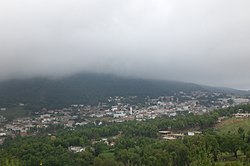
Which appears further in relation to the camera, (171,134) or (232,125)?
(171,134)

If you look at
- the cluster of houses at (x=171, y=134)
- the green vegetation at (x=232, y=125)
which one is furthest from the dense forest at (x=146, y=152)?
the green vegetation at (x=232, y=125)

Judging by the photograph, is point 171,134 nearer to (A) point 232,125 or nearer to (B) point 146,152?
(A) point 232,125

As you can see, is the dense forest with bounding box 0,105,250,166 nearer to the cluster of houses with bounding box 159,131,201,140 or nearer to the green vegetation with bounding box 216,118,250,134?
the cluster of houses with bounding box 159,131,201,140

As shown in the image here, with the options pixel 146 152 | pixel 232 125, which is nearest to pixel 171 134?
pixel 232 125

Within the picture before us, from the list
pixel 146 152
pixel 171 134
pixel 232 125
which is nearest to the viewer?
pixel 146 152

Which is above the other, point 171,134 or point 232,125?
point 232,125

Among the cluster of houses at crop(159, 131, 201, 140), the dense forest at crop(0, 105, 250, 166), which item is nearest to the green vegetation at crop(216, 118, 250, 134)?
the cluster of houses at crop(159, 131, 201, 140)

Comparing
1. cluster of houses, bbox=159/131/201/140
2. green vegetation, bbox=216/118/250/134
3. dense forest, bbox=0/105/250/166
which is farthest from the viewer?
cluster of houses, bbox=159/131/201/140

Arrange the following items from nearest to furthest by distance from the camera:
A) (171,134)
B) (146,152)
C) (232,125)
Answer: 1. (146,152)
2. (232,125)
3. (171,134)

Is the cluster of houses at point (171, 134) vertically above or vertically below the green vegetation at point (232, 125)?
below

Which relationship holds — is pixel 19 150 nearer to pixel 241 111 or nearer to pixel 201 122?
pixel 201 122

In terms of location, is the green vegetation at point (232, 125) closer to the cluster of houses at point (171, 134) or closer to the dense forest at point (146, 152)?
the cluster of houses at point (171, 134)
